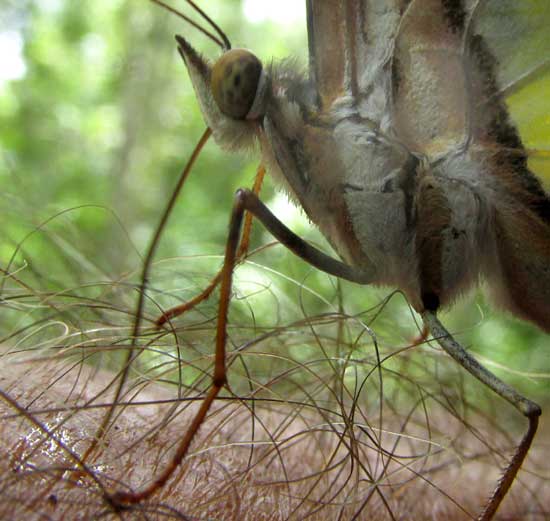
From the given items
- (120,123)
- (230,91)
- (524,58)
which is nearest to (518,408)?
(524,58)

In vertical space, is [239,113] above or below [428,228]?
above

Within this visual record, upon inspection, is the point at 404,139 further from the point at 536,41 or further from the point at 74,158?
the point at 74,158

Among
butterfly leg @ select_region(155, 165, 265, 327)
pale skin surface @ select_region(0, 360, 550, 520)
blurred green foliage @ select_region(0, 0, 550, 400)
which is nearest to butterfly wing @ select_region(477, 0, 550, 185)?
butterfly leg @ select_region(155, 165, 265, 327)

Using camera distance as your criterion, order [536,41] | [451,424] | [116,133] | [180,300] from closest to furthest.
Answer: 1. [536,41]
2. [180,300]
3. [451,424]
4. [116,133]

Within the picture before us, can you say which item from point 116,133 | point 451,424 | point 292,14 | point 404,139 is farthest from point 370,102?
point 292,14

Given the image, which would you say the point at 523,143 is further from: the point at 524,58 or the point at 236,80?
the point at 236,80

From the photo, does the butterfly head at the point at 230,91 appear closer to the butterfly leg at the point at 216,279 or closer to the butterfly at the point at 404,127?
the butterfly at the point at 404,127

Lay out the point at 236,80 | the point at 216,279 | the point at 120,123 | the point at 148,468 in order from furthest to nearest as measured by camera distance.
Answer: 1. the point at 120,123
2. the point at 216,279
3. the point at 236,80
4. the point at 148,468

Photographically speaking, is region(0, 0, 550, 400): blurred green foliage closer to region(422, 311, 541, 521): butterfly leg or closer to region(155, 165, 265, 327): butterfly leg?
region(155, 165, 265, 327): butterfly leg
